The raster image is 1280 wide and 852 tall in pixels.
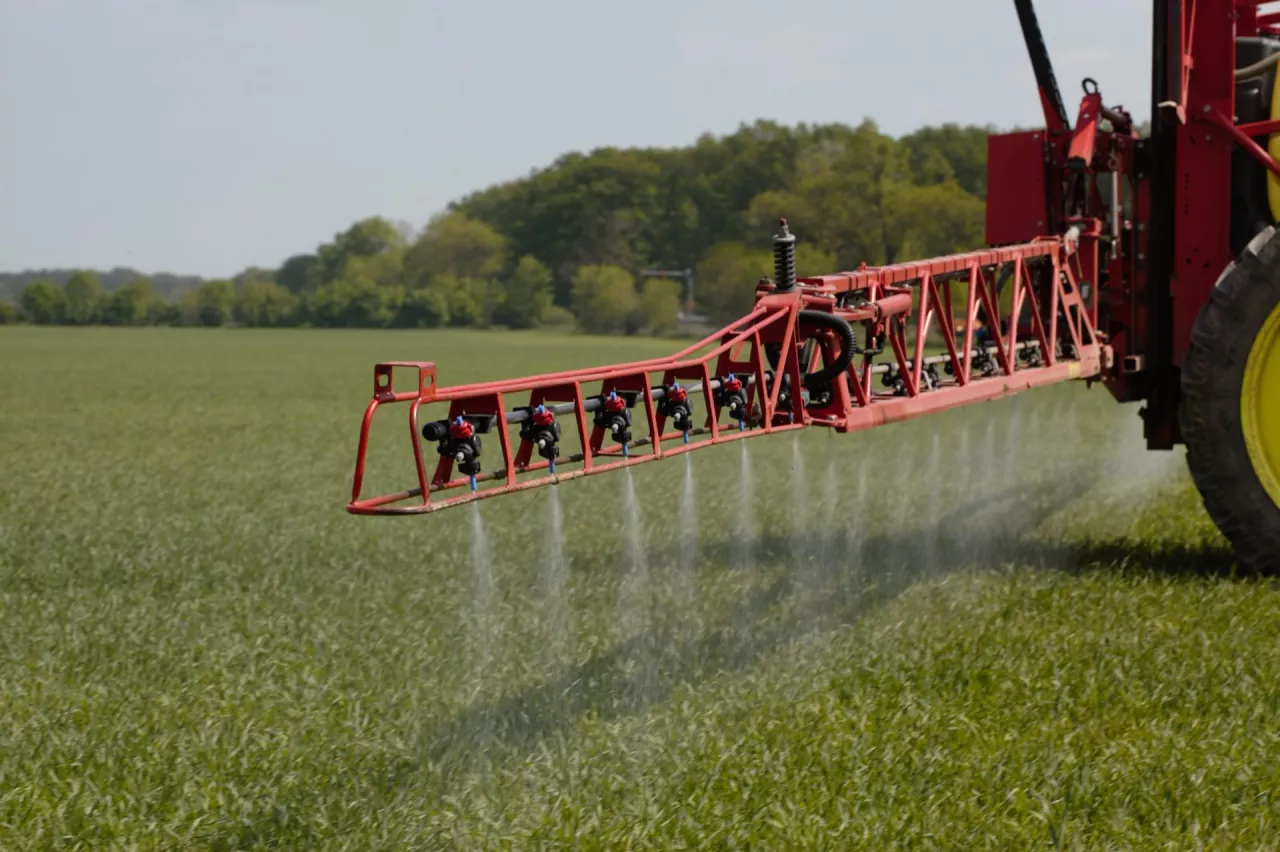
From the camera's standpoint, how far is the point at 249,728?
6410 millimetres

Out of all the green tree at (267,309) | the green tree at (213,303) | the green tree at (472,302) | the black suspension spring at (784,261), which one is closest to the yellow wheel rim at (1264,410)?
the black suspension spring at (784,261)

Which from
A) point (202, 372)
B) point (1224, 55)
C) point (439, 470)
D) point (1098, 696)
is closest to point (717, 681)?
point (1098, 696)

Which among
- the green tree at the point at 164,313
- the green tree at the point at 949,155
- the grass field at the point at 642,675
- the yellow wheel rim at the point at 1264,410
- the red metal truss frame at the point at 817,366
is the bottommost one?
the green tree at the point at 164,313

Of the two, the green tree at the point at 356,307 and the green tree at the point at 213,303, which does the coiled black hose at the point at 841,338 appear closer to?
the green tree at the point at 356,307

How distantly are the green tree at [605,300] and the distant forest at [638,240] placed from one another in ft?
0.31

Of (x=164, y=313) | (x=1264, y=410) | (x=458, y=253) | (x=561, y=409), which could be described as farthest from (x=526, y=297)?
(x=561, y=409)

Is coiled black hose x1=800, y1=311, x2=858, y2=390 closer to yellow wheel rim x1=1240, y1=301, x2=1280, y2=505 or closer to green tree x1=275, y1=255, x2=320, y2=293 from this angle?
yellow wheel rim x1=1240, y1=301, x2=1280, y2=505

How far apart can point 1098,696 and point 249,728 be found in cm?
372

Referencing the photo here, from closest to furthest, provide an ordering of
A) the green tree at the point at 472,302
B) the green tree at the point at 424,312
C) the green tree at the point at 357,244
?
1. the green tree at the point at 472,302
2. the green tree at the point at 424,312
3. the green tree at the point at 357,244

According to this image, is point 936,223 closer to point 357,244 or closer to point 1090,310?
point 1090,310

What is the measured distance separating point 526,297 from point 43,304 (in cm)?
3448

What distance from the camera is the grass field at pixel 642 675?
213 inches

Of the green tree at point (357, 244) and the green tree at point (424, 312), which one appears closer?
the green tree at point (424, 312)

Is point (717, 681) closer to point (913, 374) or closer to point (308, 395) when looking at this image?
point (913, 374)
